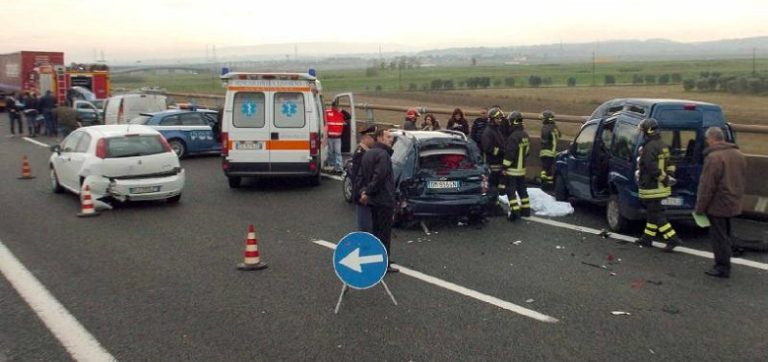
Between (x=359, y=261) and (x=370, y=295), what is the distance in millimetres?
747

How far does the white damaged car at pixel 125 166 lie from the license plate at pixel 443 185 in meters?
5.39

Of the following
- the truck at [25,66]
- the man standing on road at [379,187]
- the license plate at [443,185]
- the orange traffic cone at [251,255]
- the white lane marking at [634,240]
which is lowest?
the white lane marking at [634,240]

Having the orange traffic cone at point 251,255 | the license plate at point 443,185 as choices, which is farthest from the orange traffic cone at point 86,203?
the license plate at point 443,185

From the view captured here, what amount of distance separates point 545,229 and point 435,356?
593 centimetres

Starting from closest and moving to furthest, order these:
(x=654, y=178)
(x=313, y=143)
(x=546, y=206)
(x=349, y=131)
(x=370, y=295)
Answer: (x=370, y=295) < (x=654, y=178) < (x=546, y=206) < (x=313, y=143) < (x=349, y=131)

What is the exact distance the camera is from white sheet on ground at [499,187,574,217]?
1294 cm

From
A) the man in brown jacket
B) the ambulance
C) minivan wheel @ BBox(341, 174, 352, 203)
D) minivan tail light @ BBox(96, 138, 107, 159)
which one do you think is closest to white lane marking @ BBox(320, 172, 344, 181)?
the ambulance

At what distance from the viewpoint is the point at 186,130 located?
22.6 meters

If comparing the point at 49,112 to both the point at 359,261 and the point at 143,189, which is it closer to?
the point at 143,189

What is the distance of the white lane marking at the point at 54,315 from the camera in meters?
6.45

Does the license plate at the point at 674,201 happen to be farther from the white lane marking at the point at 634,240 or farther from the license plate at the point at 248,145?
the license plate at the point at 248,145

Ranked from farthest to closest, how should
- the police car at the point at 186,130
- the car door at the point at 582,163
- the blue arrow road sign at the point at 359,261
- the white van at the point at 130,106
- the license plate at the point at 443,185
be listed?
the white van at the point at 130,106, the police car at the point at 186,130, the car door at the point at 582,163, the license plate at the point at 443,185, the blue arrow road sign at the point at 359,261

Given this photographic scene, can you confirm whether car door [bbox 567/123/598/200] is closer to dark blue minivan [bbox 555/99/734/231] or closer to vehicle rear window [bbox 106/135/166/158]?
dark blue minivan [bbox 555/99/734/231]

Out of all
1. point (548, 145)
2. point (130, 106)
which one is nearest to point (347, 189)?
point (548, 145)
